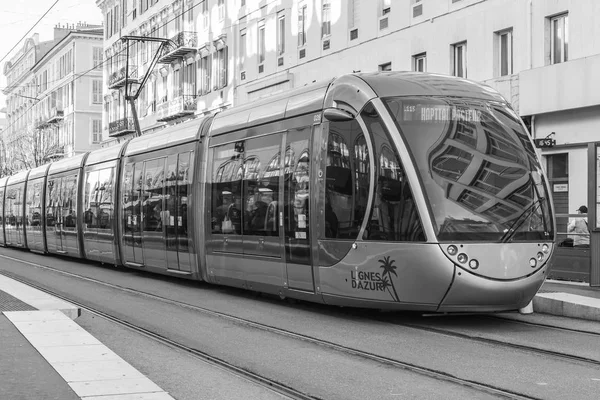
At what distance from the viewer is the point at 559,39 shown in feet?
78.7

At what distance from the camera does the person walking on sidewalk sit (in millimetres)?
17609

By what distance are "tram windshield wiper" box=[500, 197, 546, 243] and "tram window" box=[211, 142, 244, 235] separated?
4.84 meters

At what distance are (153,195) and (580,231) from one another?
804 cm

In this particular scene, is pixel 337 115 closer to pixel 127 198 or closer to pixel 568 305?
→ pixel 568 305

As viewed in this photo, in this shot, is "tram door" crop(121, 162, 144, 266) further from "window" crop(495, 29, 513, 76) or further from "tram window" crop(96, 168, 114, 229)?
"window" crop(495, 29, 513, 76)

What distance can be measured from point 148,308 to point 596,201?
23.3 feet

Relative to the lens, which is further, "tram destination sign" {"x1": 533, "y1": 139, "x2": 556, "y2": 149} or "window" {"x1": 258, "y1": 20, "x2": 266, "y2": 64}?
"window" {"x1": 258, "y1": 20, "x2": 266, "y2": 64}

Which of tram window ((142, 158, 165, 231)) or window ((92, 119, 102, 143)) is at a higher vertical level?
Answer: window ((92, 119, 102, 143))

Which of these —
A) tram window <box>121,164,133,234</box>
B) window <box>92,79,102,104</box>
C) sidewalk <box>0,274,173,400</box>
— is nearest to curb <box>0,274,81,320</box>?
sidewalk <box>0,274,173,400</box>

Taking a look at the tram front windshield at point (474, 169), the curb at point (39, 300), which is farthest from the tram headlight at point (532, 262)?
the curb at point (39, 300)

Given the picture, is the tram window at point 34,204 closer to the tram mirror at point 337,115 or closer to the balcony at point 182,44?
the balcony at point 182,44

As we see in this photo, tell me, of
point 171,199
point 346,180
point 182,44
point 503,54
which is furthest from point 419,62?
point 182,44

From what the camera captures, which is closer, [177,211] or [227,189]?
[227,189]

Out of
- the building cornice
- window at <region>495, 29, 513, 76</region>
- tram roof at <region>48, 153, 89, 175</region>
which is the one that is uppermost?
the building cornice
